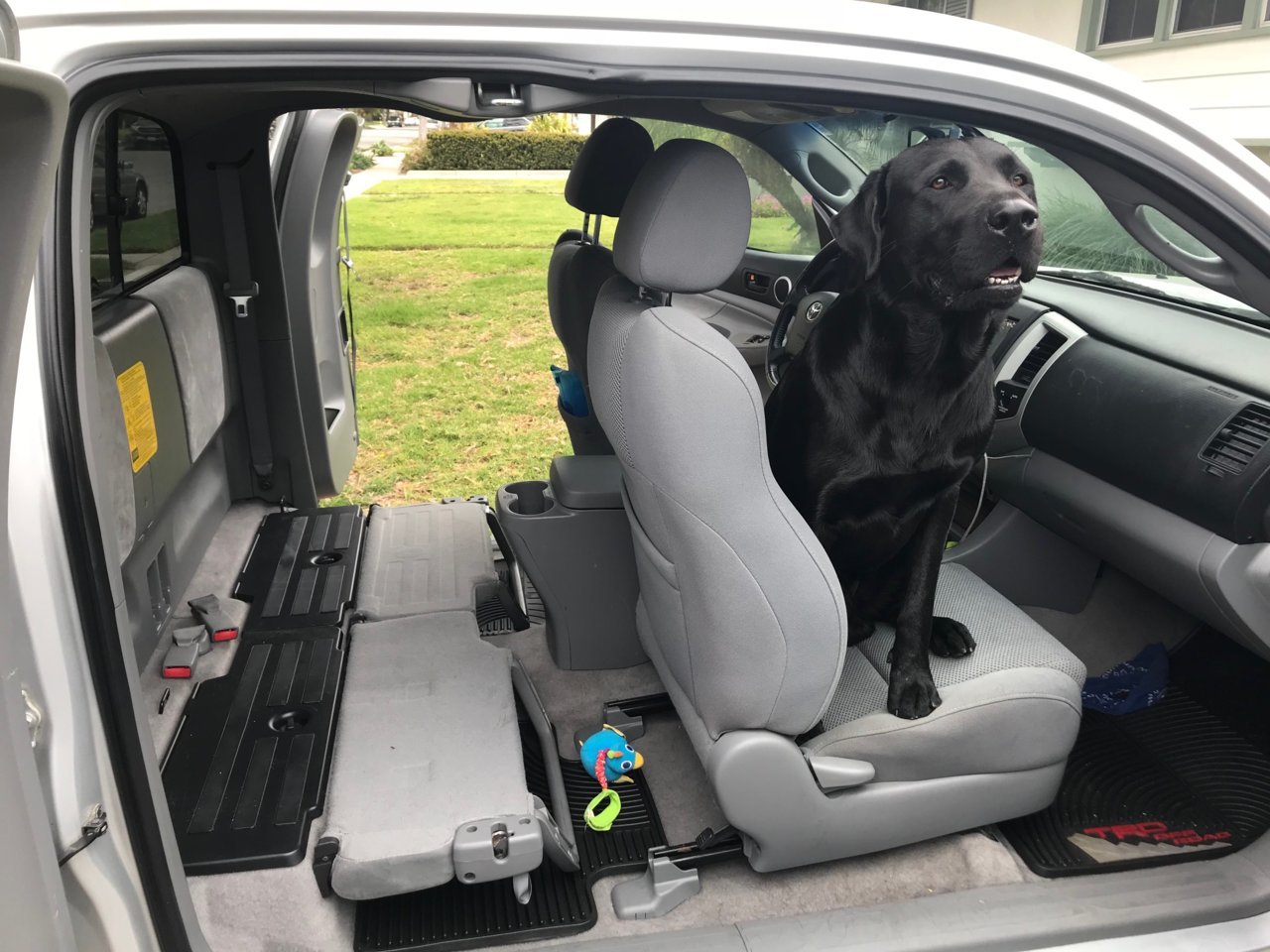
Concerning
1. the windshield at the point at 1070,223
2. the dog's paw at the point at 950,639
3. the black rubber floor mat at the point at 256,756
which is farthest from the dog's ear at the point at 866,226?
the black rubber floor mat at the point at 256,756

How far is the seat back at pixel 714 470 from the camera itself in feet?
4.91

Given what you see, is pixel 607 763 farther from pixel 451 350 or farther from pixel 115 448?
pixel 451 350

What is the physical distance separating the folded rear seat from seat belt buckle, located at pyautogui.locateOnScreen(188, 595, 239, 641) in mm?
316

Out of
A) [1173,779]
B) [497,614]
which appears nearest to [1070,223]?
[1173,779]

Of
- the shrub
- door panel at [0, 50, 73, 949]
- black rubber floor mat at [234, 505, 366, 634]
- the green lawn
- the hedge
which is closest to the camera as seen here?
door panel at [0, 50, 73, 949]

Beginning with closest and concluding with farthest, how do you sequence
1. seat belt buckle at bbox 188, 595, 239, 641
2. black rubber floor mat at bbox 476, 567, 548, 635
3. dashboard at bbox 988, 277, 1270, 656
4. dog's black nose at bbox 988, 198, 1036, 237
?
dog's black nose at bbox 988, 198, 1036, 237
dashboard at bbox 988, 277, 1270, 656
seat belt buckle at bbox 188, 595, 239, 641
black rubber floor mat at bbox 476, 567, 548, 635

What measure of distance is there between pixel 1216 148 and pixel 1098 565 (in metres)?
1.53

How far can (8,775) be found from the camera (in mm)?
911

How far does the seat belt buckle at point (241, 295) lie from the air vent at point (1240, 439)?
2.48m

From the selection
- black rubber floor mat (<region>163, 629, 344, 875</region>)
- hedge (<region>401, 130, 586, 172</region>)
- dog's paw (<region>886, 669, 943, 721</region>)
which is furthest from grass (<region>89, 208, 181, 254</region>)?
hedge (<region>401, 130, 586, 172</region>)

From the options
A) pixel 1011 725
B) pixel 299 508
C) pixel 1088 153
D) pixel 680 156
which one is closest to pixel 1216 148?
pixel 1088 153

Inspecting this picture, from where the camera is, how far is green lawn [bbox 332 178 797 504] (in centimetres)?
470

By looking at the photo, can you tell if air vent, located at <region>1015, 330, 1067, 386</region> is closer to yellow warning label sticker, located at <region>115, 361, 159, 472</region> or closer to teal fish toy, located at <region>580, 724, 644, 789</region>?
teal fish toy, located at <region>580, 724, 644, 789</region>

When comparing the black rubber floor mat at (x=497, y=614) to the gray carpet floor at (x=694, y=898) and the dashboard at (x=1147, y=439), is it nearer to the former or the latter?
the gray carpet floor at (x=694, y=898)
